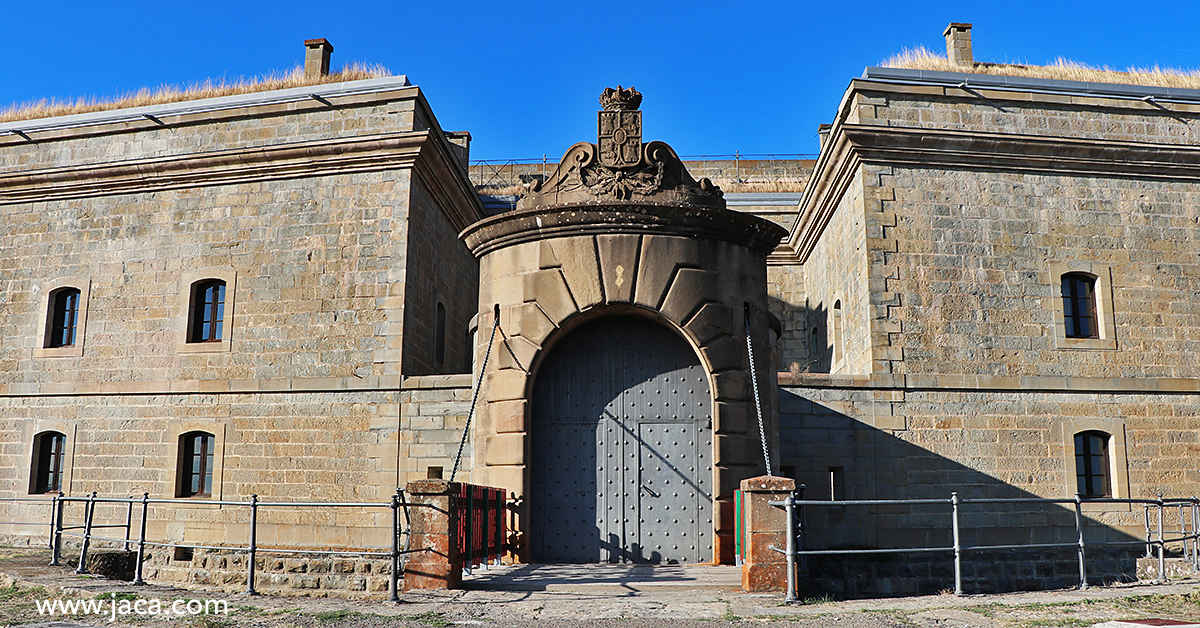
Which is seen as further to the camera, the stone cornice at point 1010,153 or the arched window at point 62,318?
the arched window at point 62,318

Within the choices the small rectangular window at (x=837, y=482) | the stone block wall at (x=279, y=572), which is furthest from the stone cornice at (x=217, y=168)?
the small rectangular window at (x=837, y=482)

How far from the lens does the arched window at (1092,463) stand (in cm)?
1484

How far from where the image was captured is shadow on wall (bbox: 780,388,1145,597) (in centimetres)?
1408

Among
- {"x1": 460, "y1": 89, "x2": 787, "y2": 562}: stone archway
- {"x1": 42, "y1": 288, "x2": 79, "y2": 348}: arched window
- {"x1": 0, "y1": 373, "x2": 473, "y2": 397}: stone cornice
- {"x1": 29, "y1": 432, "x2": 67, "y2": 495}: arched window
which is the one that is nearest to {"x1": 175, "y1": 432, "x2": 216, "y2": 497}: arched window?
{"x1": 0, "y1": 373, "x2": 473, "y2": 397}: stone cornice

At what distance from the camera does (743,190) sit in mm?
24875

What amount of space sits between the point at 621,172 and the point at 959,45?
11180 mm

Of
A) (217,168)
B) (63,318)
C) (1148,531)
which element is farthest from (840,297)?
(63,318)

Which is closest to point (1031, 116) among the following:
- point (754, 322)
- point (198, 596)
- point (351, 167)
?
point (754, 322)

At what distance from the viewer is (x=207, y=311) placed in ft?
53.2

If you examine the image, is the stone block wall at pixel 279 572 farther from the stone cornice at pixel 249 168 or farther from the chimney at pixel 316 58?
the chimney at pixel 316 58

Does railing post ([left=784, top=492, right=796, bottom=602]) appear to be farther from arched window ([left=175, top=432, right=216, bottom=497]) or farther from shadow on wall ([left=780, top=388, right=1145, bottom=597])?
arched window ([left=175, top=432, right=216, bottom=497])

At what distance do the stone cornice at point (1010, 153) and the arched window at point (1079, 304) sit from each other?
192 cm

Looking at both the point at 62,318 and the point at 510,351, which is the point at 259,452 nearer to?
the point at 62,318

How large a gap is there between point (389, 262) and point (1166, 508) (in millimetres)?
13585
